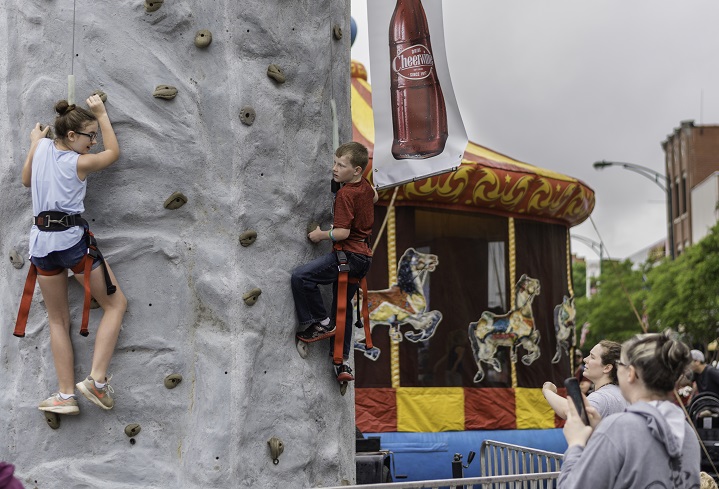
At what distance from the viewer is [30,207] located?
5.46 meters

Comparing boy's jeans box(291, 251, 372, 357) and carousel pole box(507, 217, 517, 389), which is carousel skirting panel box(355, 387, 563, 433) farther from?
boy's jeans box(291, 251, 372, 357)

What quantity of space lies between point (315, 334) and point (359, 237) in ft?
1.99

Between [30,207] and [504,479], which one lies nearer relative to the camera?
[504,479]

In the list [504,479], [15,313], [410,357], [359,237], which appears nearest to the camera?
[504,479]

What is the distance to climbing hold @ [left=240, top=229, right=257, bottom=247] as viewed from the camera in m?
5.53

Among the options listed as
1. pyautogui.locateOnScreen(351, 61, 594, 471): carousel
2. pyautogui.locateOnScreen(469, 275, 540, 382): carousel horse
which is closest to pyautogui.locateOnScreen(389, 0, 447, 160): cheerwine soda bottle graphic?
pyautogui.locateOnScreen(351, 61, 594, 471): carousel

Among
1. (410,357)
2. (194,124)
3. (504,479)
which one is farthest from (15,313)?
(410,357)

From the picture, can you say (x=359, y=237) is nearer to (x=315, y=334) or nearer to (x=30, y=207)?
(x=315, y=334)

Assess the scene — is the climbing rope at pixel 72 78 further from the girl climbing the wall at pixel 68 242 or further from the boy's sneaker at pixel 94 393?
the boy's sneaker at pixel 94 393

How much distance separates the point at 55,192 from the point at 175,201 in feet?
2.09

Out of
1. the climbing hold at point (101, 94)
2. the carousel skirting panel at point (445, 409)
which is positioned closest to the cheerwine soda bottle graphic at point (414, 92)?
the climbing hold at point (101, 94)

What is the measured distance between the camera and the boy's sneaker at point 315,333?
5703 mm

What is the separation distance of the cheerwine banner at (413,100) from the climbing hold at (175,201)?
1553 millimetres

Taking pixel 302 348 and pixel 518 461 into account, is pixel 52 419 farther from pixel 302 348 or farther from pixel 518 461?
pixel 518 461
